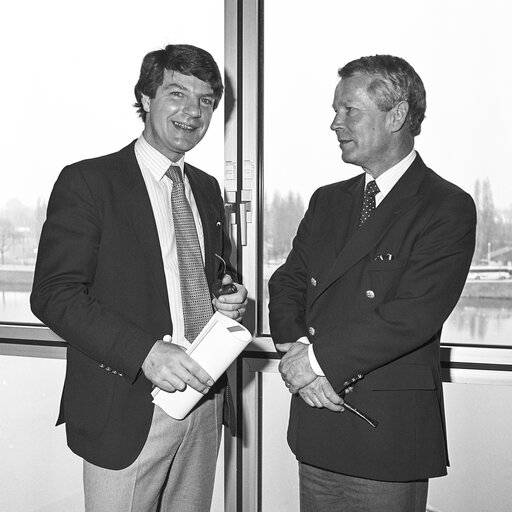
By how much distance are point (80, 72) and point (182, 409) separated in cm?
Answer: 181

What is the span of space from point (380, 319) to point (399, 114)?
1.83 feet

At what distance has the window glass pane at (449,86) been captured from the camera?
2.76 m

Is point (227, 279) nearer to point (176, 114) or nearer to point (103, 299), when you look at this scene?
point (103, 299)

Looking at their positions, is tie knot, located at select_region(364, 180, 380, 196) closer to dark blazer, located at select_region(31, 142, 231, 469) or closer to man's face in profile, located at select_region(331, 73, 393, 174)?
man's face in profile, located at select_region(331, 73, 393, 174)

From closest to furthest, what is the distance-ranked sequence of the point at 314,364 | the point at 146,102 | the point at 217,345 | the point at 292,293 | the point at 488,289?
the point at 217,345
the point at 314,364
the point at 146,102
the point at 292,293
the point at 488,289

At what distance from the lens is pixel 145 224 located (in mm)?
1956

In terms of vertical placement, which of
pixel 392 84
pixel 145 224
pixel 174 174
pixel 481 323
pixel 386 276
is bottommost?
pixel 481 323

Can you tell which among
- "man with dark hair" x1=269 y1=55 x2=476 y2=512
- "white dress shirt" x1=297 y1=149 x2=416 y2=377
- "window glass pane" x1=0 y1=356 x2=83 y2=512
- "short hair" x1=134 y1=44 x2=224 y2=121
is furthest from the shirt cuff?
"window glass pane" x1=0 y1=356 x2=83 y2=512

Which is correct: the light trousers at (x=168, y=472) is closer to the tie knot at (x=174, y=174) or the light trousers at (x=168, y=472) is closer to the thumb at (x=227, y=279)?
the thumb at (x=227, y=279)

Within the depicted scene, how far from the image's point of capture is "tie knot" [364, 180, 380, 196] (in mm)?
2100

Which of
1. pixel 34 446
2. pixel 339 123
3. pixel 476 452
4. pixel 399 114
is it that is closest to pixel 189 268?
pixel 339 123

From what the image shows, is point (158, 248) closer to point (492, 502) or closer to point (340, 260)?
point (340, 260)

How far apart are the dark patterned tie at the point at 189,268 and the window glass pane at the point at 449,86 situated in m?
1.02

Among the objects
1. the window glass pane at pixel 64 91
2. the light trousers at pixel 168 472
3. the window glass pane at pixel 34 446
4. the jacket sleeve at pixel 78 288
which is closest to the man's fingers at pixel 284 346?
the light trousers at pixel 168 472
